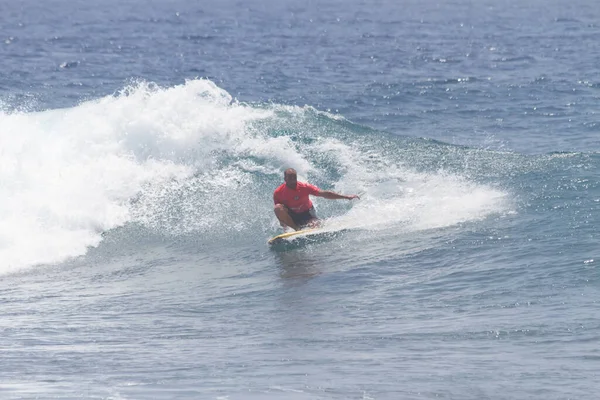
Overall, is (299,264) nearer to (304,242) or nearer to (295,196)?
(304,242)

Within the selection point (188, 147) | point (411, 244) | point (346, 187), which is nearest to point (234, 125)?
point (188, 147)

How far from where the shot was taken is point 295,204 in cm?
1598

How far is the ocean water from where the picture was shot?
9.59 metres

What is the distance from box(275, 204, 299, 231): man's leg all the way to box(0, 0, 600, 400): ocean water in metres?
0.44

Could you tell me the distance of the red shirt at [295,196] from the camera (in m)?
15.9

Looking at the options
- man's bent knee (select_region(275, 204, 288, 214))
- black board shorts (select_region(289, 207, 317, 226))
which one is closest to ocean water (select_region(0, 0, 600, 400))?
black board shorts (select_region(289, 207, 317, 226))

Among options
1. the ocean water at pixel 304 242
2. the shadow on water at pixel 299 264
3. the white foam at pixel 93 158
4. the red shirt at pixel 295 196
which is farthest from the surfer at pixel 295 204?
the white foam at pixel 93 158

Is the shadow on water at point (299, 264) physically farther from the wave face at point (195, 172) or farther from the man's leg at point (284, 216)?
the wave face at point (195, 172)

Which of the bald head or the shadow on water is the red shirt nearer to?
the bald head

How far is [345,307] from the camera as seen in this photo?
1194 centimetres

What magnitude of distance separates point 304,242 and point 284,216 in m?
0.79

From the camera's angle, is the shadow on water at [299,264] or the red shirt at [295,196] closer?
the shadow on water at [299,264]

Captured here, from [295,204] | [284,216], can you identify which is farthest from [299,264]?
[295,204]

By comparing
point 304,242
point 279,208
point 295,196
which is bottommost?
point 304,242
